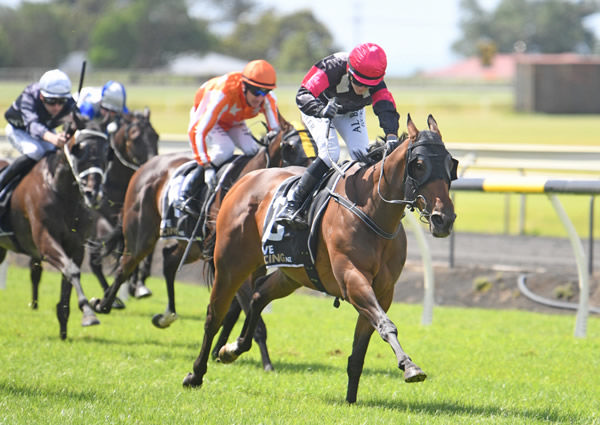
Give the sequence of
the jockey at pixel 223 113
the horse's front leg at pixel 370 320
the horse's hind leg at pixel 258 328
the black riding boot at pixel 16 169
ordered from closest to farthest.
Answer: the horse's front leg at pixel 370 320
the horse's hind leg at pixel 258 328
the jockey at pixel 223 113
the black riding boot at pixel 16 169

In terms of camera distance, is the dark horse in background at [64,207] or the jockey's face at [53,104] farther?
the jockey's face at [53,104]

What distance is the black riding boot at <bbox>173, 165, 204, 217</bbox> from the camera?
25.7 feet

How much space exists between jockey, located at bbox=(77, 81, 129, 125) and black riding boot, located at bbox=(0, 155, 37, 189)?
1353 millimetres

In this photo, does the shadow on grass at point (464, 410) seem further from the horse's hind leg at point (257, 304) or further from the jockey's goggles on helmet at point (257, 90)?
the jockey's goggles on helmet at point (257, 90)

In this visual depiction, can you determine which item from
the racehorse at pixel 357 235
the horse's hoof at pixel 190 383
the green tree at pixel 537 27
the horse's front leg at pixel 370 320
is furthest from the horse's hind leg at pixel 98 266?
the green tree at pixel 537 27

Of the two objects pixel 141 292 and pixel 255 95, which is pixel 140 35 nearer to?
pixel 141 292

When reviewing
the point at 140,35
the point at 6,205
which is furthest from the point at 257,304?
the point at 140,35

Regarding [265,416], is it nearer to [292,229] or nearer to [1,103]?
[292,229]

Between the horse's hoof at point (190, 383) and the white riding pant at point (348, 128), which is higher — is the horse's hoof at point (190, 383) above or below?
below


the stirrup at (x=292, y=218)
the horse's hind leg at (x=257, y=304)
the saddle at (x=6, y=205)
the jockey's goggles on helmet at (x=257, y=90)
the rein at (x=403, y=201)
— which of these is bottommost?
the horse's hind leg at (x=257, y=304)

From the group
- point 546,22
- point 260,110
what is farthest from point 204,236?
point 546,22

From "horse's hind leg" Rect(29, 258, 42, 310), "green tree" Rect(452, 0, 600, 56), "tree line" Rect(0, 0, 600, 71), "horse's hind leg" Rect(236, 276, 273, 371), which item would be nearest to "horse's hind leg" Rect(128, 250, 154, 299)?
"horse's hind leg" Rect(29, 258, 42, 310)

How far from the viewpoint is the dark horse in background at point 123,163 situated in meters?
9.52

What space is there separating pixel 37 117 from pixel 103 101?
1.61 meters
